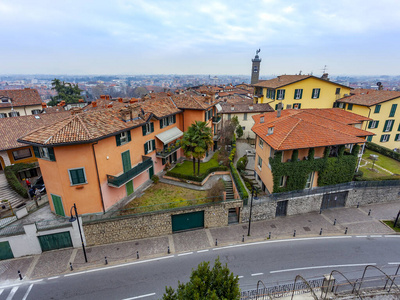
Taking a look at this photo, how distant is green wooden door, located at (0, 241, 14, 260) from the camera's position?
17719 mm

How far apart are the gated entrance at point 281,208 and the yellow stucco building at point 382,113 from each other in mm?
25277

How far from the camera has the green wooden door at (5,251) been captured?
17.7 m

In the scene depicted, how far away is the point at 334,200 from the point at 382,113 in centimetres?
2343

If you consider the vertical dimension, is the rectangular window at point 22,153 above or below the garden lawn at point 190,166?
above

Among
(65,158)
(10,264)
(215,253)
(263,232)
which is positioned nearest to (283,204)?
(263,232)

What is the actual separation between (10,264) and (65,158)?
33.3ft

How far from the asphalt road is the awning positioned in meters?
15.2

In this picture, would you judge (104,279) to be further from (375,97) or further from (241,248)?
(375,97)

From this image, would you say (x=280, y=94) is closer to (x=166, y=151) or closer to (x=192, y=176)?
(x=166, y=151)

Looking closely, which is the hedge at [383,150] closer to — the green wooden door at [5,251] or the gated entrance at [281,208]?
the gated entrance at [281,208]

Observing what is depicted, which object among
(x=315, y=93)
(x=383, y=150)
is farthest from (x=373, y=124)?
(x=315, y=93)

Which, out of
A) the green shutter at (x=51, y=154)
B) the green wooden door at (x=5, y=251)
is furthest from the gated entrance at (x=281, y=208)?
the green wooden door at (x=5, y=251)

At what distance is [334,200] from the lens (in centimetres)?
2564

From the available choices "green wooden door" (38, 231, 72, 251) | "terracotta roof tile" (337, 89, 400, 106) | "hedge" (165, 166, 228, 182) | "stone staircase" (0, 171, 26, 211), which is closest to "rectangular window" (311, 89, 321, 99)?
"terracotta roof tile" (337, 89, 400, 106)
